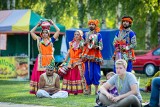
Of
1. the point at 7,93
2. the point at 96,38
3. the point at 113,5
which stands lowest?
the point at 7,93

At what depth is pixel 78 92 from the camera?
15461 millimetres

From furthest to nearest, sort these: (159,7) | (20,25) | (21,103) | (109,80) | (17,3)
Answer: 1. (17,3)
2. (159,7)
3. (20,25)
4. (21,103)
5. (109,80)

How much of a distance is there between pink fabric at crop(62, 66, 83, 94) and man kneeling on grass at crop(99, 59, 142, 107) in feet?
13.7

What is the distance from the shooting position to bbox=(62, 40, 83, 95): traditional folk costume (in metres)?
15.4

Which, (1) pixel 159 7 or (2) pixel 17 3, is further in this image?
(2) pixel 17 3

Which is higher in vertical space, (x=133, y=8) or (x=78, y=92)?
(x=133, y=8)

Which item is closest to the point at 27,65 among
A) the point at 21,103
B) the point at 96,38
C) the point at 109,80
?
the point at 96,38

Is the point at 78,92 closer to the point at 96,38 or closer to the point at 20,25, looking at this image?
the point at 96,38

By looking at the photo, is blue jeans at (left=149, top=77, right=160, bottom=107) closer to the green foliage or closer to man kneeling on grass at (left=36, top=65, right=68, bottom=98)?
man kneeling on grass at (left=36, top=65, right=68, bottom=98)

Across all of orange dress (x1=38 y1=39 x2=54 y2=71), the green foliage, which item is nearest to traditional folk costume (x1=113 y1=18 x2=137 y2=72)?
orange dress (x1=38 y1=39 x2=54 y2=71)

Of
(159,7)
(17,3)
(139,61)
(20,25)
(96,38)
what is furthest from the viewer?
(17,3)

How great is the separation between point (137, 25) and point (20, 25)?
55.6 feet

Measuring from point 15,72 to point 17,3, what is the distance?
15.7m

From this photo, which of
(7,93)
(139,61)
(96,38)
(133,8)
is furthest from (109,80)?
(133,8)
